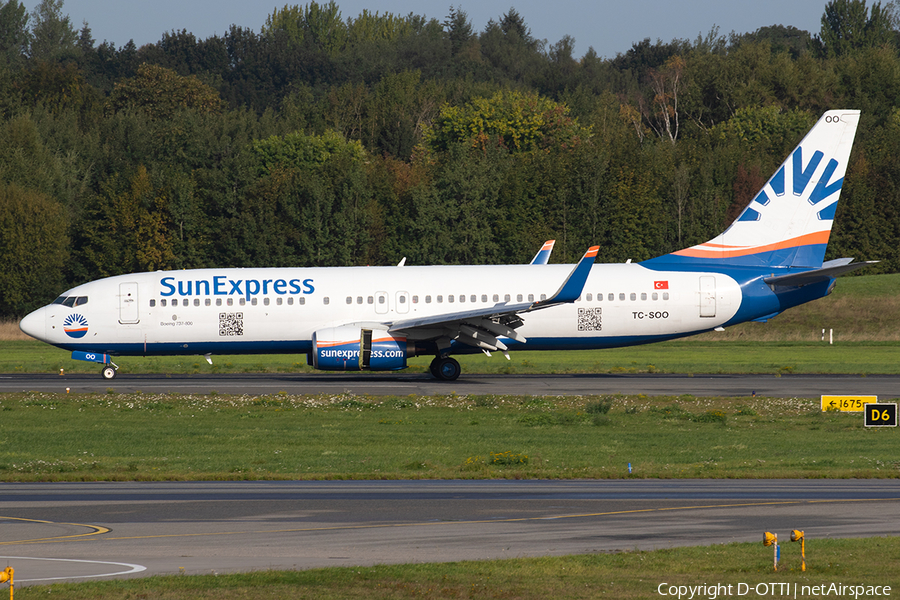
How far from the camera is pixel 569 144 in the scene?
103 metres

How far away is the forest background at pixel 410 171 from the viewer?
80.0 meters

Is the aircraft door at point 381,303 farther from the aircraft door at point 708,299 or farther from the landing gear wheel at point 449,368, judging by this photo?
the aircraft door at point 708,299

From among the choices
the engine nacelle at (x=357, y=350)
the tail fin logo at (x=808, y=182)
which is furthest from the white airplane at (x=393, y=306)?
the tail fin logo at (x=808, y=182)

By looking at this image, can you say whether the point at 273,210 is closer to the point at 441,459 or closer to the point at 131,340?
the point at 131,340

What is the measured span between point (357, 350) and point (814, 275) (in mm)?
15735

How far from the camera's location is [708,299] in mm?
37469

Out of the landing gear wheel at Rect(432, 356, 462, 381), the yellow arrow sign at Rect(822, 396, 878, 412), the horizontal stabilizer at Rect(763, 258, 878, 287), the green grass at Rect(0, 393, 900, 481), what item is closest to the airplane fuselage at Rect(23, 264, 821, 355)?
the horizontal stabilizer at Rect(763, 258, 878, 287)

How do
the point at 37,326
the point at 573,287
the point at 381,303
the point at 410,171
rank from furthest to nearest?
1. the point at 410,171
2. the point at 381,303
3. the point at 37,326
4. the point at 573,287

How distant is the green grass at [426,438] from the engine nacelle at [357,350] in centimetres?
314

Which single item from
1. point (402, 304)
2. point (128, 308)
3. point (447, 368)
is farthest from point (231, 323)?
point (447, 368)

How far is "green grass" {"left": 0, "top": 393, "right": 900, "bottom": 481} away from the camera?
2002 centimetres

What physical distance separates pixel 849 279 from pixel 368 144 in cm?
5710

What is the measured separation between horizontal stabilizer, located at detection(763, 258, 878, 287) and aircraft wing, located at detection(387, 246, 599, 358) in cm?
695

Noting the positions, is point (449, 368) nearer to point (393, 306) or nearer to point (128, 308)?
point (393, 306)
